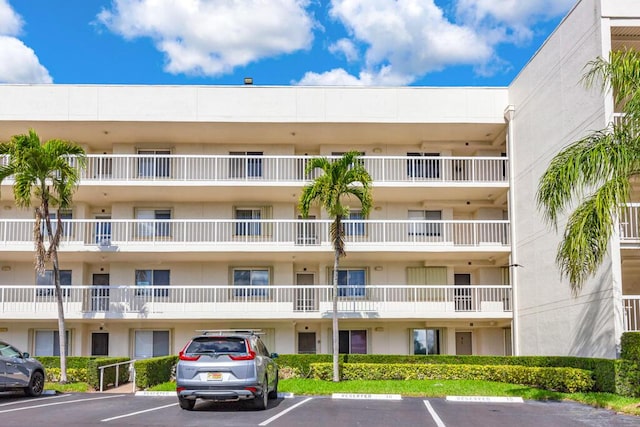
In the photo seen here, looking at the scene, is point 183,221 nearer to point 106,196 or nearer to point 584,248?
point 106,196

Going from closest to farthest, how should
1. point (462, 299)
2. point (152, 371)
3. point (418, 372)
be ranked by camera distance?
point (152, 371) → point (418, 372) → point (462, 299)

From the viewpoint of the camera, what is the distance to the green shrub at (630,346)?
55.5ft

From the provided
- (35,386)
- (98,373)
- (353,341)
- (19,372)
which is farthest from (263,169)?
(19,372)

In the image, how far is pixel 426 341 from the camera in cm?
2888

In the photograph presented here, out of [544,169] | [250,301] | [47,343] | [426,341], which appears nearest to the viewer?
[544,169]

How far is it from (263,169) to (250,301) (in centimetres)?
549

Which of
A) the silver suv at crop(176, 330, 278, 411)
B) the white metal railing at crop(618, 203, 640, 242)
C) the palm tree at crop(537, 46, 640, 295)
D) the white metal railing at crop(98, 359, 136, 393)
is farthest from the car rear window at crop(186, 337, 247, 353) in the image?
the white metal railing at crop(618, 203, 640, 242)

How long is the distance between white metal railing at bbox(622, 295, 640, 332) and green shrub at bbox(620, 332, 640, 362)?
0.67 metres

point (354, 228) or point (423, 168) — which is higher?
point (423, 168)

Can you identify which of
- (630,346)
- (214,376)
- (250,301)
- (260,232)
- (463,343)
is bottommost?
(463,343)

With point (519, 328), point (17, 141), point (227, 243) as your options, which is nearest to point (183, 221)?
point (227, 243)

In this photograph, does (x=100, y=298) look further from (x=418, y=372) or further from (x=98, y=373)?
(x=418, y=372)

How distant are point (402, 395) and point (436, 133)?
1246 cm

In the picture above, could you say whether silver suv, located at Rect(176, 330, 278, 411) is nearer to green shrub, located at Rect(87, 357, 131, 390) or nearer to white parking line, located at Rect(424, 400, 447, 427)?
white parking line, located at Rect(424, 400, 447, 427)
